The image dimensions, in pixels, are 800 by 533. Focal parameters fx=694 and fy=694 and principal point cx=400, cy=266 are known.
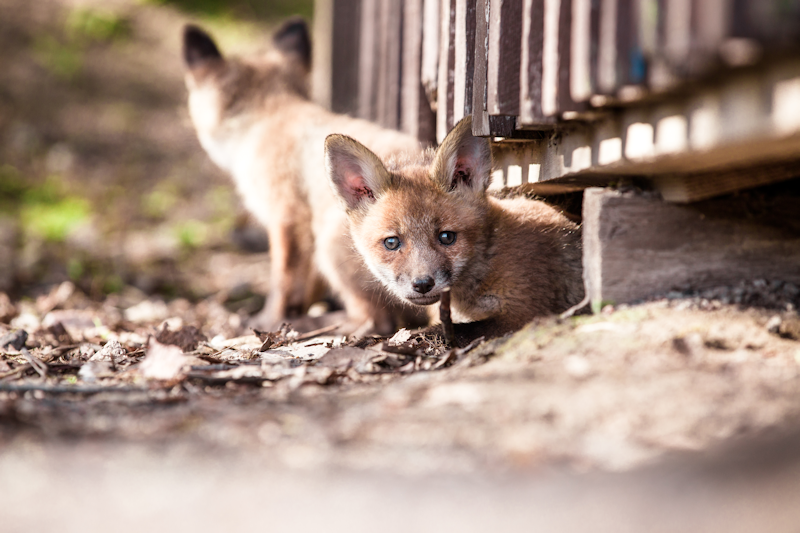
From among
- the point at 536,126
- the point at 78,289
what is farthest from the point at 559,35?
the point at 78,289

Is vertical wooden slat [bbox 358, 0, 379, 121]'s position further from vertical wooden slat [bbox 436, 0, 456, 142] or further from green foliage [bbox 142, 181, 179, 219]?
green foliage [bbox 142, 181, 179, 219]

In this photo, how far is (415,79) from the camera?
545 centimetres

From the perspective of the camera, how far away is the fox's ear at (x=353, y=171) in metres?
3.94

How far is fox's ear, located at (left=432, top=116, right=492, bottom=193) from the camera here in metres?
3.85

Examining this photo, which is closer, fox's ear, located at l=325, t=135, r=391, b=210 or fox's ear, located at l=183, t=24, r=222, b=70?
fox's ear, located at l=325, t=135, r=391, b=210

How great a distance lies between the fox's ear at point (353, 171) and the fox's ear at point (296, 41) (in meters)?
3.30

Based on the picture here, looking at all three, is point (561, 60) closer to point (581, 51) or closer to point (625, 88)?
point (581, 51)

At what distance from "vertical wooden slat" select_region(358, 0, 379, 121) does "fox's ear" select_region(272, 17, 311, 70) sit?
0.61m

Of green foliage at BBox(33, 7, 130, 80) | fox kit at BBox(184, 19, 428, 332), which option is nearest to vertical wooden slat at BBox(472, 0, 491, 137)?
fox kit at BBox(184, 19, 428, 332)

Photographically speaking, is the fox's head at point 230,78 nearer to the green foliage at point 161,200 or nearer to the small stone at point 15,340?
the green foliage at point 161,200

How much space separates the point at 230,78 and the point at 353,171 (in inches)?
124

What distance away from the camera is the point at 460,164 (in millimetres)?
4039

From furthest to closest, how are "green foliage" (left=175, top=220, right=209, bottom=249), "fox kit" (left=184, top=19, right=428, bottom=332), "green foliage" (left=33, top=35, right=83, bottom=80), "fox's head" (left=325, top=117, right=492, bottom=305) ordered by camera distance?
"green foliage" (left=33, top=35, right=83, bottom=80) → "green foliage" (left=175, top=220, right=209, bottom=249) → "fox kit" (left=184, top=19, right=428, bottom=332) → "fox's head" (left=325, top=117, right=492, bottom=305)

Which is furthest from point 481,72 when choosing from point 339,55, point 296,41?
point 339,55
